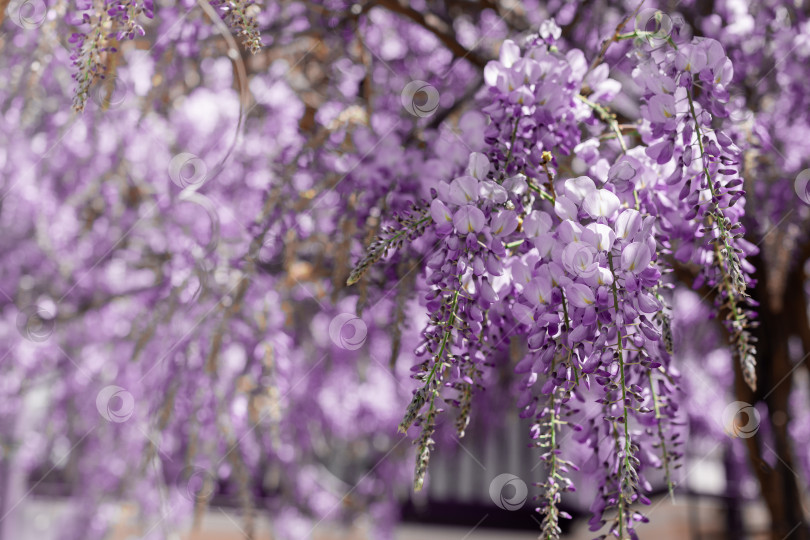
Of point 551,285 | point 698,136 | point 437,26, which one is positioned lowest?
point 437,26

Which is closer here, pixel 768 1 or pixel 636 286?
pixel 636 286

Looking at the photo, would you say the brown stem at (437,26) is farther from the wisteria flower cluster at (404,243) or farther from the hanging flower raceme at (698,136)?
the hanging flower raceme at (698,136)

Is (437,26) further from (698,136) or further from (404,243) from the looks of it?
(698,136)

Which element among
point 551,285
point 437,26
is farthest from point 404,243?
point 437,26

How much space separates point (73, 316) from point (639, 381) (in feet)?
9.37

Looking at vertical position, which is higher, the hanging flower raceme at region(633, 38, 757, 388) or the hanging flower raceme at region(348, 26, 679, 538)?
the hanging flower raceme at region(633, 38, 757, 388)

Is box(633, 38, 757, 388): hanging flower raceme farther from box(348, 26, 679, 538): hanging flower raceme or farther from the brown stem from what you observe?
the brown stem

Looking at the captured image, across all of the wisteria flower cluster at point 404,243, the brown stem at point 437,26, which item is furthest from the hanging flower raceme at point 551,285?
the brown stem at point 437,26

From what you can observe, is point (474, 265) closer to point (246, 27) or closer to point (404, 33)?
→ point (246, 27)

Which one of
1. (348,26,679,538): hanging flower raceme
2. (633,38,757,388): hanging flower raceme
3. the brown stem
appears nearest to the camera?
(348,26,679,538): hanging flower raceme

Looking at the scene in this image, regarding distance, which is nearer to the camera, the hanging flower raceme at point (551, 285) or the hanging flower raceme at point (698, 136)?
the hanging flower raceme at point (551, 285)

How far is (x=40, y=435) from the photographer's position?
489cm

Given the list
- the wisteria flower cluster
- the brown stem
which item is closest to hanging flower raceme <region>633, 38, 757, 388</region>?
the wisteria flower cluster

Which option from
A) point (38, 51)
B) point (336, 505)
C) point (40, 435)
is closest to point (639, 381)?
point (38, 51)
